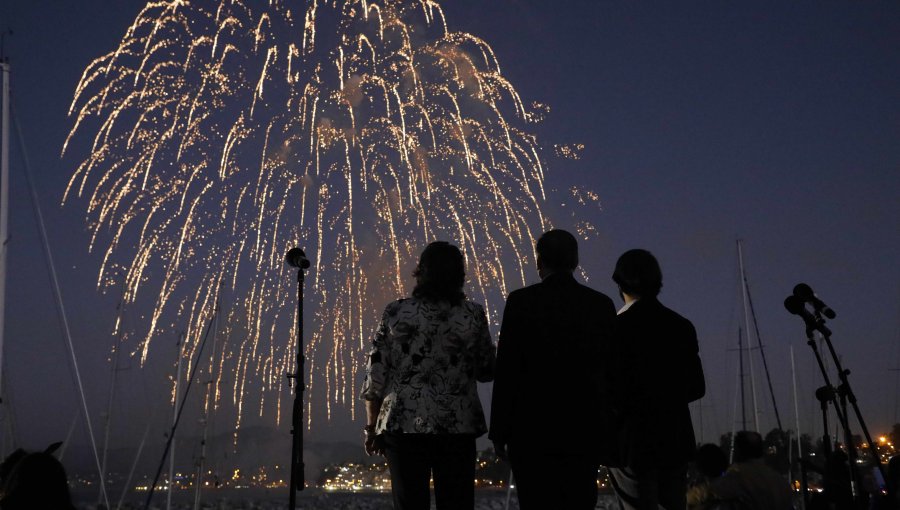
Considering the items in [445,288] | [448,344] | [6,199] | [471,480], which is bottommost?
[471,480]

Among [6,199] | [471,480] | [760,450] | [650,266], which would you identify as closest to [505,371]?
[471,480]

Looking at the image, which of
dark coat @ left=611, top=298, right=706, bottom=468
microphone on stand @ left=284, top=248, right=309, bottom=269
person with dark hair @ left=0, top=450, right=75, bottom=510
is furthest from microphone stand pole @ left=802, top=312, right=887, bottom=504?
person with dark hair @ left=0, top=450, right=75, bottom=510

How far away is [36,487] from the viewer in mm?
3645

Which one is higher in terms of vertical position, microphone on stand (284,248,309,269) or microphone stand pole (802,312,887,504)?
microphone on stand (284,248,309,269)

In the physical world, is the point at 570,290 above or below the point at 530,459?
above

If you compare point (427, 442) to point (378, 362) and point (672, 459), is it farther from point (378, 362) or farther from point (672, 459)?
point (672, 459)

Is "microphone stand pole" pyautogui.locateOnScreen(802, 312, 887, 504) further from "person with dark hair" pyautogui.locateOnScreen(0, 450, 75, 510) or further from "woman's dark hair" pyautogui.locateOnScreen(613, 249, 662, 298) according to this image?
"person with dark hair" pyautogui.locateOnScreen(0, 450, 75, 510)

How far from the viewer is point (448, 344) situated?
5.29 metres

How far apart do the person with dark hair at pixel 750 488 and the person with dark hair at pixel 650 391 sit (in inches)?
46.0

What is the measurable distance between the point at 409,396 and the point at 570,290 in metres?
1.16

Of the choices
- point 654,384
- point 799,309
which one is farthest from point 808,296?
point 654,384

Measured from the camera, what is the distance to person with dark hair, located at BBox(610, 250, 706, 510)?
5.00m

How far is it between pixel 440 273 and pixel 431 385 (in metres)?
0.70

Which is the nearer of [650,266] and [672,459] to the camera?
[672,459]
